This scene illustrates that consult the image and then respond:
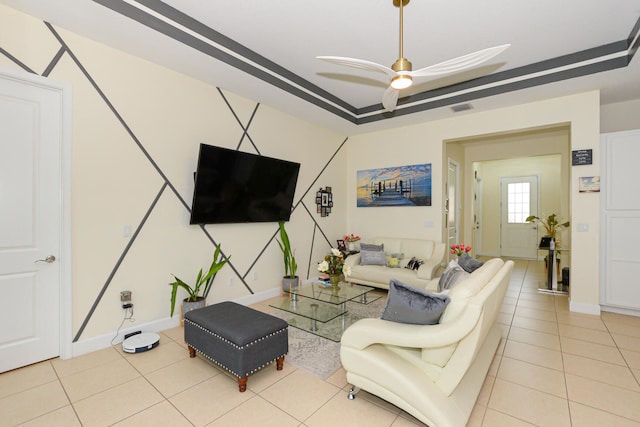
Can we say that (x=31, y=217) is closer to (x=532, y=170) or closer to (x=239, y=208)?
(x=239, y=208)

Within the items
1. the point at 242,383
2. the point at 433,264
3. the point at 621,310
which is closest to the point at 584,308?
the point at 621,310

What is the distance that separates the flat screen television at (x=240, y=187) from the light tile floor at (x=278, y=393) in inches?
63.5

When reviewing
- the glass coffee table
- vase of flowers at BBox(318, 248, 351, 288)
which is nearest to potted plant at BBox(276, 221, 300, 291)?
the glass coffee table

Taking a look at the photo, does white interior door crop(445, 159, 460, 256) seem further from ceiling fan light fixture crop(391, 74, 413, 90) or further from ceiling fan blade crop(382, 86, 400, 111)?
ceiling fan light fixture crop(391, 74, 413, 90)

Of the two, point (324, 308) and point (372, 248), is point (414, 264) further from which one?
point (324, 308)

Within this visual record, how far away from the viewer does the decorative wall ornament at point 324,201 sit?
18.5ft

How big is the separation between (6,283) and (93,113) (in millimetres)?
1709

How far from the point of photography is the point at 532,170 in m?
8.08

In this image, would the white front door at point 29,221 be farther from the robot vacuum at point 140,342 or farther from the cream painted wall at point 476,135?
the cream painted wall at point 476,135

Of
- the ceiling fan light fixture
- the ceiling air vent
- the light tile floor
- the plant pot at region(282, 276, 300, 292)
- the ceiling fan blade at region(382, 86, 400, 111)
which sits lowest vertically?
the light tile floor

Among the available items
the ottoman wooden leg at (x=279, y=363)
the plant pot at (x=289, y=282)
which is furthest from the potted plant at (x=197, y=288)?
the ottoman wooden leg at (x=279, y=363)

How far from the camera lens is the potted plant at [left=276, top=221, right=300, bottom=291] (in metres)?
4.69

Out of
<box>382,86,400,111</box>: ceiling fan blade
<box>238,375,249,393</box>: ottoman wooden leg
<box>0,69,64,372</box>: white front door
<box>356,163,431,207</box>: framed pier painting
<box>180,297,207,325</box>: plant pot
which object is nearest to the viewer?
<box>238,375,249,393</box>: ottoman wooden leg

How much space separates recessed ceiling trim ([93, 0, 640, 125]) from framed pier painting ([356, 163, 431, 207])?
3.70 ft
